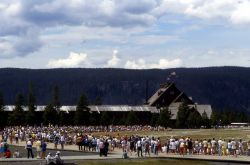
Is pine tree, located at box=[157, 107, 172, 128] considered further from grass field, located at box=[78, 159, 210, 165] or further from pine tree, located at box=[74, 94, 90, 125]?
grass field, located at box=[78, 159, 210, 165]

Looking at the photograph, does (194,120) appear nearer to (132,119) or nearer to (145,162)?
(132,119)

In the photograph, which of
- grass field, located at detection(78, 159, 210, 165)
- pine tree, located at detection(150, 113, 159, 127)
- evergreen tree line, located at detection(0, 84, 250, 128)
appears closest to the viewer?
grass field, located at detection(78, 159, 210, 165)

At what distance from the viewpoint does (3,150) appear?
44781mm

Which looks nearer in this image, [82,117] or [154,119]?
[82,117]

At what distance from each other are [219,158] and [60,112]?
9594 centimetres

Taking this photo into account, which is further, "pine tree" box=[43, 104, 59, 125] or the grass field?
"pine tree" box=[43, 104, 59, 125]

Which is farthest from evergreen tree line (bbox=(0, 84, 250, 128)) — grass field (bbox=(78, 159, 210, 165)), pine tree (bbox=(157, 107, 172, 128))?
grass field (bbox=(78, 159, 210, 165))

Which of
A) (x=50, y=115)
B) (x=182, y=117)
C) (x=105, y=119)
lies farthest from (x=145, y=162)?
(x=105, y=119)

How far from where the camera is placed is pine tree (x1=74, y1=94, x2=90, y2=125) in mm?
136000

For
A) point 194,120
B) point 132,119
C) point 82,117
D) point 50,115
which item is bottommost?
point 194,120

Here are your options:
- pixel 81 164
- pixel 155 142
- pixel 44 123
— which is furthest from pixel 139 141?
pixel 44 123

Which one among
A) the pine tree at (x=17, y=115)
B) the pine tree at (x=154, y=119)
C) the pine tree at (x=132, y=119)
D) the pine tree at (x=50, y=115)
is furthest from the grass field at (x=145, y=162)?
the pine tree at (x=154, y=119)

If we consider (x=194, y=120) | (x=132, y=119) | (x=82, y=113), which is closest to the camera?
(x=82, y=113)

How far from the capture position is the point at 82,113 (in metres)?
136
